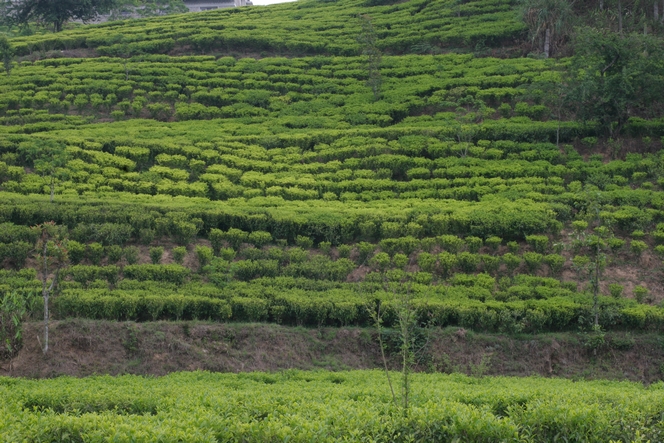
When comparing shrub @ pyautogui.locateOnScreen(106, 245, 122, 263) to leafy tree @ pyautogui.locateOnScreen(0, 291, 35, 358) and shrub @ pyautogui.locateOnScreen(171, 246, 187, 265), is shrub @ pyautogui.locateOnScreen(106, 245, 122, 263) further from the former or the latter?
leafy tree @ pyautogui.locateOnScreen(0, 291, 35, 358)

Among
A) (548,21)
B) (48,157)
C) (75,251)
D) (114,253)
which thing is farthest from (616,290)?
(548,21)

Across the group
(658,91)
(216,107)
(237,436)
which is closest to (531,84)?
(658,91)

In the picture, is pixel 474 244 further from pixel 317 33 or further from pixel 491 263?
pixel 317 33

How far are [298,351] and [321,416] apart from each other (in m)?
5.82

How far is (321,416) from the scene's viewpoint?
746cm

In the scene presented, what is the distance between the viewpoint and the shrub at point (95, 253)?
50.7 feet

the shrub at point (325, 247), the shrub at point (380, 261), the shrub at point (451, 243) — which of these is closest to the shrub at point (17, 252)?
the shrub at point (325, 247)

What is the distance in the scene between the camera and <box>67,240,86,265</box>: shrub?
15.2m

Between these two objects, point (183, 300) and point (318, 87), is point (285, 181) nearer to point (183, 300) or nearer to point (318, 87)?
point (183, 300)

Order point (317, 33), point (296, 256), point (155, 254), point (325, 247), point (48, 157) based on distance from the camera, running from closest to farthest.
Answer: point (155, 254), point (296, 256), point (325, 247), point (48, 157), point (317, 33)

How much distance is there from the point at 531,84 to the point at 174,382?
786 inches

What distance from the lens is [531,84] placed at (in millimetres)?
25125

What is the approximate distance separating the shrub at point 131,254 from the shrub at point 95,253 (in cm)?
57

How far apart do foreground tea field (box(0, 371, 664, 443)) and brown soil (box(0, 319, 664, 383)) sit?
115 inches
